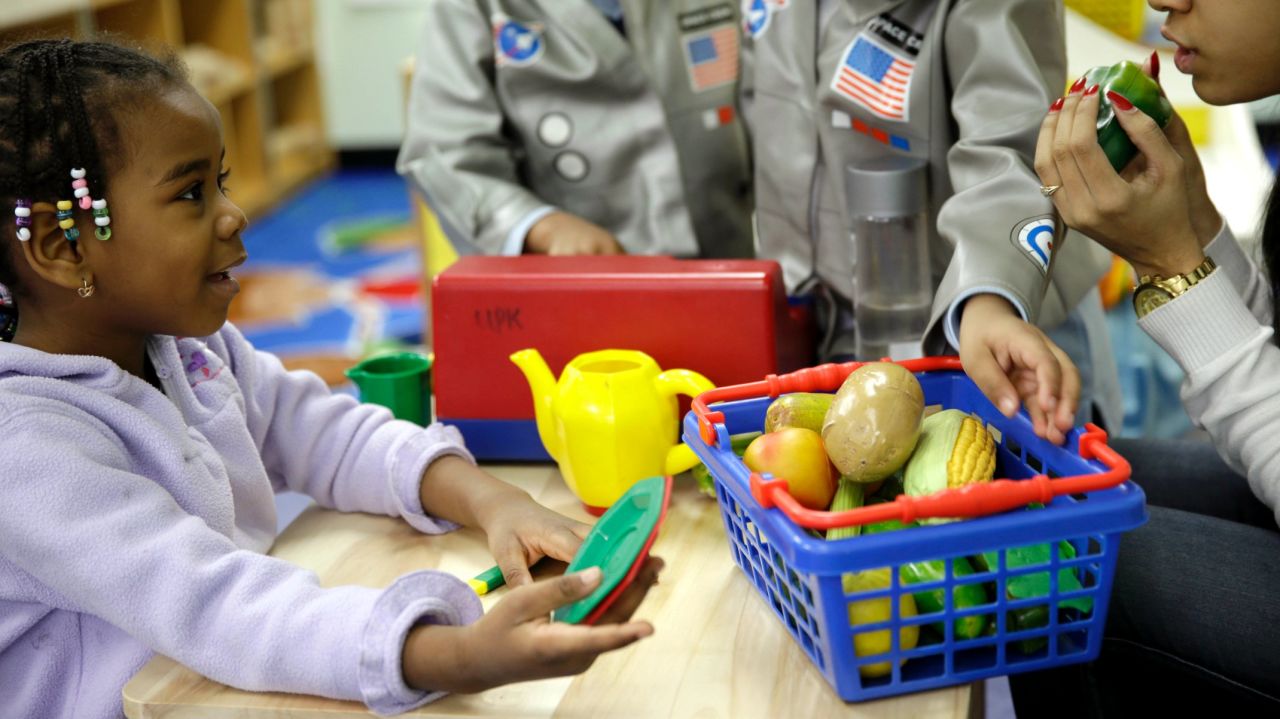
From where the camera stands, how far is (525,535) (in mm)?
955

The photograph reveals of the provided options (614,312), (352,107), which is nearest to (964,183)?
(614,312)

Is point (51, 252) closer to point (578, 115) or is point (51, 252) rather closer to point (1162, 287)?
point (578, 115)

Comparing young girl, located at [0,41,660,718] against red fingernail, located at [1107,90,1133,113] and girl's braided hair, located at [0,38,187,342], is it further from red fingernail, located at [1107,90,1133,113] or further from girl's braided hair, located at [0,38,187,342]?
red fingernail, located at [1107,90,1133,113]

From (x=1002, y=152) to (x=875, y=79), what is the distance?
177mm

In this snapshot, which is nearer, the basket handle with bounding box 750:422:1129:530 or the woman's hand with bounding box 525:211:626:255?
the basket handle with bounding box 750:422:1129:530

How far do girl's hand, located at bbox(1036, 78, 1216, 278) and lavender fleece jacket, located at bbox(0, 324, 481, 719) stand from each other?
0.58m

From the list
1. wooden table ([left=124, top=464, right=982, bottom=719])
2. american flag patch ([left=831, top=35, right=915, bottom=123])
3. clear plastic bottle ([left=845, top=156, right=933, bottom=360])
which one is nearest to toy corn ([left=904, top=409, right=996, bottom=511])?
wooden table ([left=124, top=464, right=982, bottom=719])

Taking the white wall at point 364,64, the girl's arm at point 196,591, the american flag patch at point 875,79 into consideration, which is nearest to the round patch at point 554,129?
the american flag patch at point 875,79

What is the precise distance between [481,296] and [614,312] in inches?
5.1

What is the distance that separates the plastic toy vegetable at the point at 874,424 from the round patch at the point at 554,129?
753 millimetres

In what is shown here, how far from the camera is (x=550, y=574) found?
0.94 meters

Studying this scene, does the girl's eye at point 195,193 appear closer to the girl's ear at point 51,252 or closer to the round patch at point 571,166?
the girl's ear at point 51,252

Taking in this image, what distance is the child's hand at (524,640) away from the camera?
0.71m

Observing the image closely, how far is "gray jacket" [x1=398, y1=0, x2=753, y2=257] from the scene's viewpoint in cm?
145
